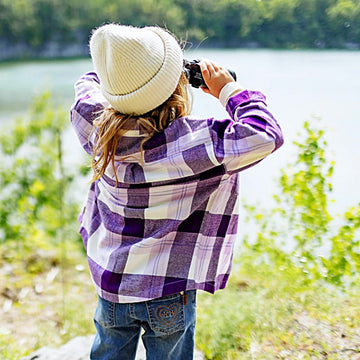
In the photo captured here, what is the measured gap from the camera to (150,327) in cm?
93

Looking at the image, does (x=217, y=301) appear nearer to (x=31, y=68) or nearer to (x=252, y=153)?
(x=252, y=153)

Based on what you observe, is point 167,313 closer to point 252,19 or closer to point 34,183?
point 252,19

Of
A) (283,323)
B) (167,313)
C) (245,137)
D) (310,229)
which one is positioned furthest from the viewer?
(310,229)

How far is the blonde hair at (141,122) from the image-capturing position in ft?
2.73

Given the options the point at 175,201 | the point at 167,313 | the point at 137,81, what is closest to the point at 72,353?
the point at 167,313

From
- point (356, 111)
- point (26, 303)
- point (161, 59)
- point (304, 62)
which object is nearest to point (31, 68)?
point (26, 303)

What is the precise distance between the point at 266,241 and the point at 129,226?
783 mm

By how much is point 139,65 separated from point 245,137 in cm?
20

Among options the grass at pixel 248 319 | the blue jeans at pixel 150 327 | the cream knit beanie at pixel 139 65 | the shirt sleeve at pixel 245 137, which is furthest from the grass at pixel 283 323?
the cream knit beanie at pixel 139 65

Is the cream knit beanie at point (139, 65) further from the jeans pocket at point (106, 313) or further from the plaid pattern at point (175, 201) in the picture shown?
the jeans pocket at point (106, 313)

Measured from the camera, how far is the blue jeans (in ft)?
2.97

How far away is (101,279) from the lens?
0.93 m

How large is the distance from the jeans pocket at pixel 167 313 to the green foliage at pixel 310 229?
2.06 feet

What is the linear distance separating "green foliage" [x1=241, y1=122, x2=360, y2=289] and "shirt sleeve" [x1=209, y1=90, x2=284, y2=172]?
0.64m
